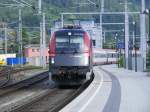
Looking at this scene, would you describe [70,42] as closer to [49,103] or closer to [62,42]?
[62,42]

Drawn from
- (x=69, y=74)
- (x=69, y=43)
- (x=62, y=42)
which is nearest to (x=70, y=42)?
(x=69, y=43)

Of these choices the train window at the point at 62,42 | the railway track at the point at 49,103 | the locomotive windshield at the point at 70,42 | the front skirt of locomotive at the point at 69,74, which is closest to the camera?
the railway track at the point at 49,103

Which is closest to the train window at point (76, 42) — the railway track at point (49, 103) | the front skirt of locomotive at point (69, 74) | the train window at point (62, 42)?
the train window at point (62, 42)

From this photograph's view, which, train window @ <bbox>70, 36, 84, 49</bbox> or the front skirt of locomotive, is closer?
the front skirt of locomotive

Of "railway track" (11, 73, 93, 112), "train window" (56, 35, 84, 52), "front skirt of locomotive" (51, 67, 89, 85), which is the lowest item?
"railway track" (11, 73, 93, 112)

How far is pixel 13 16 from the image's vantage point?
119m

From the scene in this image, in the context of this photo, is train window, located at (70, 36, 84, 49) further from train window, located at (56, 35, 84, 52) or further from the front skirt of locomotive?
the front skirt of locomotive

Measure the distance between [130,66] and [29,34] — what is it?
6278cm

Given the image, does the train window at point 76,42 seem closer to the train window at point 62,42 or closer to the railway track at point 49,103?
the train window at point 62,42

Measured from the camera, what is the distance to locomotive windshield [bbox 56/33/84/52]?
28172 mm

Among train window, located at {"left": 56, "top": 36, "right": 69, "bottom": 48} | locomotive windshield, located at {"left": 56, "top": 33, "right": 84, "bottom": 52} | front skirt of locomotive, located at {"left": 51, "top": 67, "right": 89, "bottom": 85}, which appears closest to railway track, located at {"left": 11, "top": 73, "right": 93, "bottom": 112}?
front skirt of locomotive, located at {"left": 51, "top": 67, "right": 89, "bottom": 85}

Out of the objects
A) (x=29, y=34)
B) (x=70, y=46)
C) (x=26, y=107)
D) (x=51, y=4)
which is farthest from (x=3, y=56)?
(x=26, y=107)

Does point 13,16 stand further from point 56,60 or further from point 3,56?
point 56,60

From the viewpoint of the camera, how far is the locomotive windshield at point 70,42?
28.2 m
